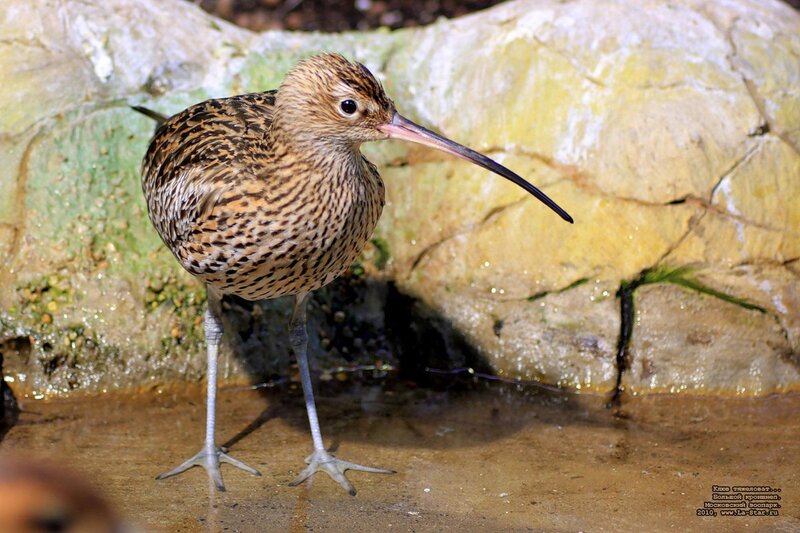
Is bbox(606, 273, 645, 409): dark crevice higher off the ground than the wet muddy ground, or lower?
higher

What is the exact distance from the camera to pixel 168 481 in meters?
5.78

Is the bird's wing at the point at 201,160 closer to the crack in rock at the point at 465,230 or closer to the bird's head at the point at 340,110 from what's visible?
the bird's head at the point at 340,110

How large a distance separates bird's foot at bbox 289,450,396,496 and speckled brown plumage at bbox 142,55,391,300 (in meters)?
0.94

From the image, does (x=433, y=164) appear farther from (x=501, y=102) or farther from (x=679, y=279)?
(x=679, y=279)

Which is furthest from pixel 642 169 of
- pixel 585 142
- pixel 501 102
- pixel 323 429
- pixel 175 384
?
pixel 175 384

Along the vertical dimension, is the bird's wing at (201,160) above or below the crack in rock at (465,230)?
above

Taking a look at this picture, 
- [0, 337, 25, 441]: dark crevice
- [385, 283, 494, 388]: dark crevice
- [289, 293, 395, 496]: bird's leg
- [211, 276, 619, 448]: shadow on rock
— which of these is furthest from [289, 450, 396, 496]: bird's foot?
[0, 337, 25, 441]: dark crevice

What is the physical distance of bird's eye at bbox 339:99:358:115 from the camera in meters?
5.20

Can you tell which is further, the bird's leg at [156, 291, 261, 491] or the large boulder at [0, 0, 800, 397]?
the large boulder at [0, 0, 800, 397]

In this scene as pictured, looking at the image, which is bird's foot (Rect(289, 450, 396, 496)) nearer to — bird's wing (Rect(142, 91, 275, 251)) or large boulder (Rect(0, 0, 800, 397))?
large boulder (Rect(0, 0, 800, 397))

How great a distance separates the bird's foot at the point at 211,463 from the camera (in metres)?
5.83

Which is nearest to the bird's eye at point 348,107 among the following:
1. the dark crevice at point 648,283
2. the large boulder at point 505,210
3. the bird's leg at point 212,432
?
the bird's leg at point 212,432

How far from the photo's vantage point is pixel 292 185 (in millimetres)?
5285

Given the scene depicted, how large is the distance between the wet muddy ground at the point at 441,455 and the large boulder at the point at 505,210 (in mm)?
270
